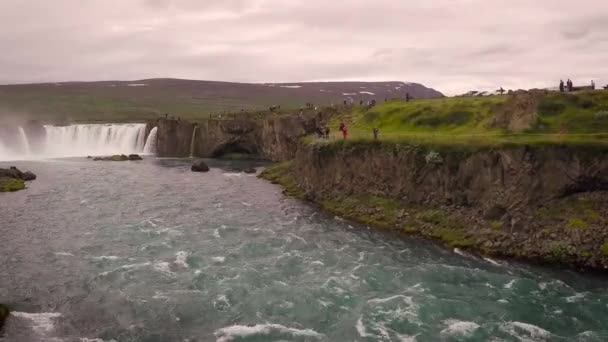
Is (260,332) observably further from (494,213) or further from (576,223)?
(576,223)

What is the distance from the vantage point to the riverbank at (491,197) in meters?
36.5

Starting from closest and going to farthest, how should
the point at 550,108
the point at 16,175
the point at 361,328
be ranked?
the point at 361,328
the point at 550,108
the point at 16,175

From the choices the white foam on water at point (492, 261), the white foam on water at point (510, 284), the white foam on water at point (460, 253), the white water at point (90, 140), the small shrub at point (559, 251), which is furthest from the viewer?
the white water at point (90, 140)

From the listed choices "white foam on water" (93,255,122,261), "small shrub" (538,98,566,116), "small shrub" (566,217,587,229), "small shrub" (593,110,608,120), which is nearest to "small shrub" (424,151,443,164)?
"small shrub" (566,217,587,229)

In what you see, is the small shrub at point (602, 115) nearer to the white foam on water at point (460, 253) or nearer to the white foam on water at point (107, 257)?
the white foam on water at point (460, 253)

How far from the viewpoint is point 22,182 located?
7194 cm

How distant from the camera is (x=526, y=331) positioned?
25984 millimetres

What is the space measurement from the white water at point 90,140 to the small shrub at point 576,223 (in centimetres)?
10009

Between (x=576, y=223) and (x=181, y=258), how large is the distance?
27.8m

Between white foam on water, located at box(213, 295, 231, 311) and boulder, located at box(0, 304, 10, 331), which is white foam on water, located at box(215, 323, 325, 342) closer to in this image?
white foam on water, located at box(213, 295, 231, 311)

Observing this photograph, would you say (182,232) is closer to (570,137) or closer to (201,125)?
(570,137)

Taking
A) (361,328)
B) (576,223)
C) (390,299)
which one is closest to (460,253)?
(576,223)

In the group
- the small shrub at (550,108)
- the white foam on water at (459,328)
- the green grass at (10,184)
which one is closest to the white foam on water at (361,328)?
the white foam on water at (459,328)

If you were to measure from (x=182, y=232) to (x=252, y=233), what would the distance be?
6054 mm
